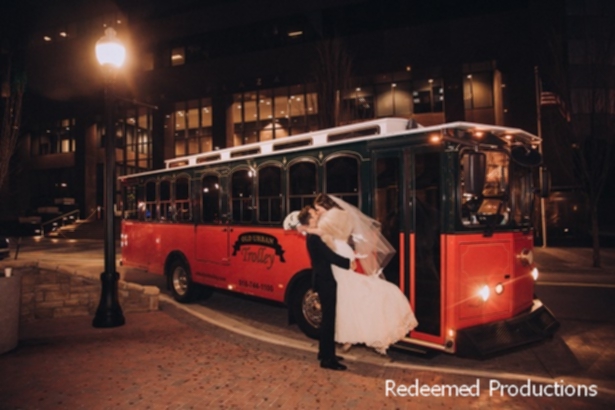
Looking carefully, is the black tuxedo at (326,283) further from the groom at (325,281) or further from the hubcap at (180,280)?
the hubcap at (180,280)

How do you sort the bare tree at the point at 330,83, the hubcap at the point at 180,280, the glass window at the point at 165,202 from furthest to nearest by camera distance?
the bare tree at the point at 330,83, the glass window at the point at 165,202, the hubcap at the point at 180,280

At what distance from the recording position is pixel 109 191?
25.3 ft

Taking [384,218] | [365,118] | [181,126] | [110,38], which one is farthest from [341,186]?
[181,126]

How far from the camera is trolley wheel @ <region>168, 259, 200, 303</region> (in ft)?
31.0

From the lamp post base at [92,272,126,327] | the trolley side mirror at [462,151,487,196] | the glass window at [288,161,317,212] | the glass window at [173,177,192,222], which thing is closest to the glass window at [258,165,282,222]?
the glass window at [288,161,317,212]

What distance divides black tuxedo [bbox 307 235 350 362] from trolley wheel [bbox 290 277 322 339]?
3.61 feet

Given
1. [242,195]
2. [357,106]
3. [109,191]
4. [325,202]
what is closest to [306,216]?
[325,202]

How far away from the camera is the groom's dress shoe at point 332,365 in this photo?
5.28m

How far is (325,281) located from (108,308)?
429cm

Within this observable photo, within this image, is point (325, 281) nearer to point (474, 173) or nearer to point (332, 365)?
point (332, 365)

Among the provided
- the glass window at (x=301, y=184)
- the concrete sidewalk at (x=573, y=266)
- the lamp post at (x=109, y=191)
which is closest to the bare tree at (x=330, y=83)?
the concrete sidewalk at (x=573, y=266)

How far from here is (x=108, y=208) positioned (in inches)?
300

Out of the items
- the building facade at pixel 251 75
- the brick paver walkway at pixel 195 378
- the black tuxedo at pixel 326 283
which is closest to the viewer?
the brick paver walkway at pixel 195 378

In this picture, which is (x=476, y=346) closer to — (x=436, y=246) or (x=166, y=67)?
(x=436, y=246)
